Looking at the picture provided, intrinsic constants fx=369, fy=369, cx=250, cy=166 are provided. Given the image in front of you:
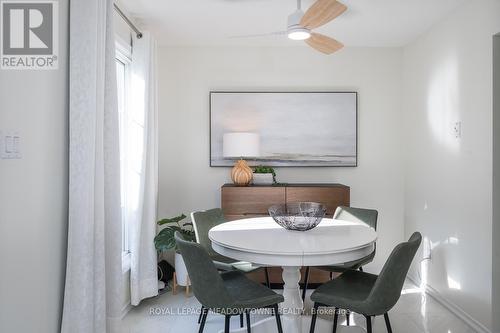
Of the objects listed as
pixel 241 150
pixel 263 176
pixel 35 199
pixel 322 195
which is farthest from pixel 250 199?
pixel 35 199

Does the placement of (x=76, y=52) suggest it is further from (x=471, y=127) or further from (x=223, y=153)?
(x=471, y=127)

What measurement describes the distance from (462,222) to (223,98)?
2.54 meters

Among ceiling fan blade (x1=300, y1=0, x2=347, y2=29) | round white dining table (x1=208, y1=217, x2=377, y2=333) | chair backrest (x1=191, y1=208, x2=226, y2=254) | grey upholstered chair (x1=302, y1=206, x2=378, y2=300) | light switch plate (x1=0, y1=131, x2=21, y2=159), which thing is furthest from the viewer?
chair backrest (x1=191, y1=208, x2=226, y2=254)

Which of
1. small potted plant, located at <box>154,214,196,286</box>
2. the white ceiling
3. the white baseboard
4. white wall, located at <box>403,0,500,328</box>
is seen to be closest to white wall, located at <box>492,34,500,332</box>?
white wall, located at <box>403,0,500,328</box>

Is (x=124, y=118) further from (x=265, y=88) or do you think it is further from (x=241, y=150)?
(x=265, y=88)

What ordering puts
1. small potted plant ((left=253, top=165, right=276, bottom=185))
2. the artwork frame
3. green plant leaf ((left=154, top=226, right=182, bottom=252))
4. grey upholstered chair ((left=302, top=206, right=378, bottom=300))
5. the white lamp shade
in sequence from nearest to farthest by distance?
grey upholstered chair ((left=302, top=206, right=378, bottom=300)) < green plant leaf ((left=154, top=226, right=182, bottom=252)) < the white lamp shade < small potted plant ((left=253, top=165, right=276, bottom=185)) < the artwork frame

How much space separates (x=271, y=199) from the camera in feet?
11.8

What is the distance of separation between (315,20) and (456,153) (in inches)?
65.0

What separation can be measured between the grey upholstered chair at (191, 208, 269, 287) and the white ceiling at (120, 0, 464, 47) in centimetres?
170

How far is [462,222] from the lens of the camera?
293 centimetres

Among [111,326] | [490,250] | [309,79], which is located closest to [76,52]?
[111,326]

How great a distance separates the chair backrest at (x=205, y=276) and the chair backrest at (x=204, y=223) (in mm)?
855

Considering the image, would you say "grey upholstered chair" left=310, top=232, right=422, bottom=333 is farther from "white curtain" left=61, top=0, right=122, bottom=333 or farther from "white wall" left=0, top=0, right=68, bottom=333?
"white wall" left=0, top=0, right=68, bottom=333

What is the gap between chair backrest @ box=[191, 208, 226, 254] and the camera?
9.51 feet
